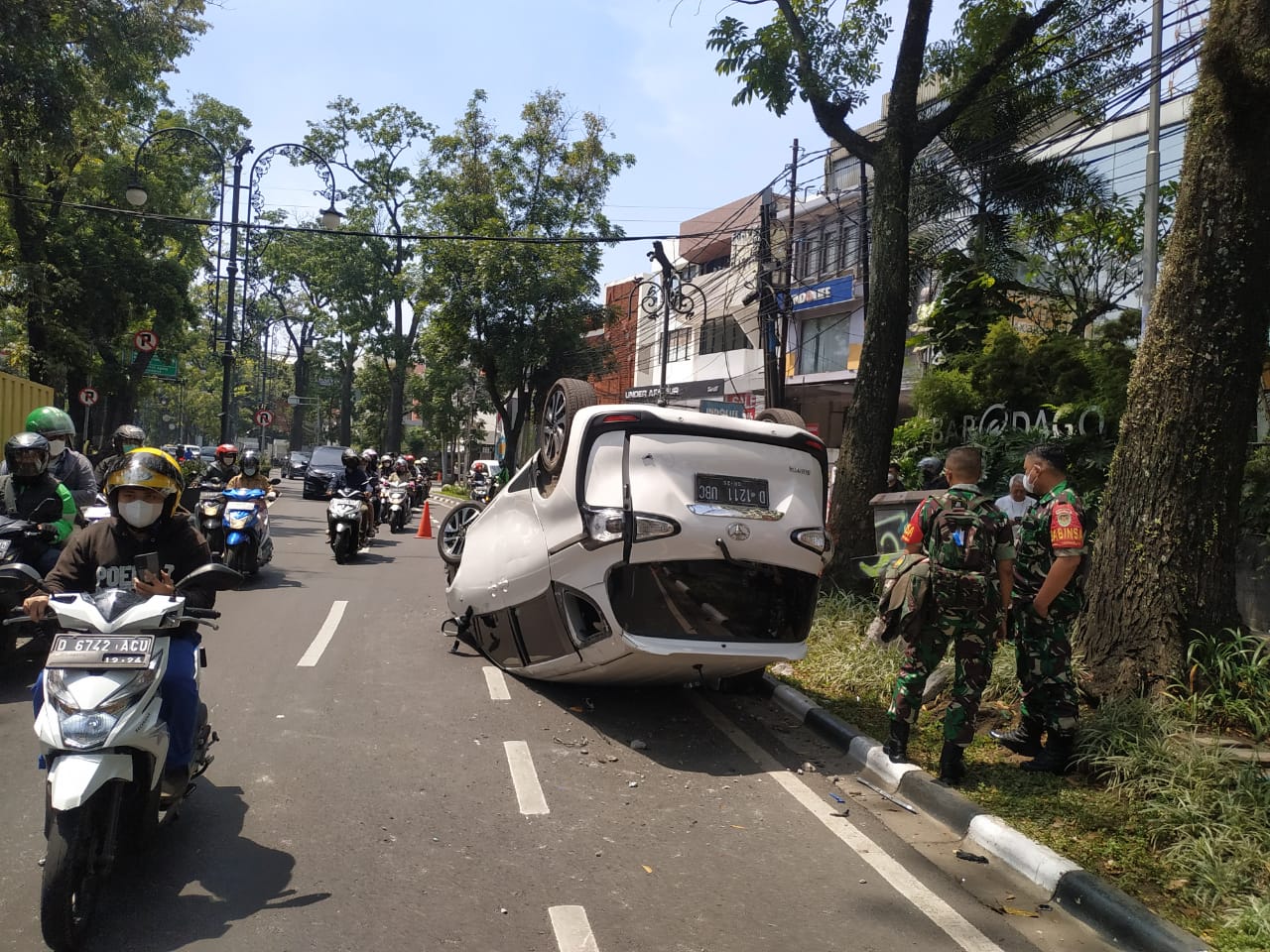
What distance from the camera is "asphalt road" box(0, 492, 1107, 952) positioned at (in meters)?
3.69

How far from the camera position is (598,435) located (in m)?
6.19

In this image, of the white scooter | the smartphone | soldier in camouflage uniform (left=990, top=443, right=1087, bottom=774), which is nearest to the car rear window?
soldier in camouflage uniform (left=990, top=443, right=1087, bottom=774)

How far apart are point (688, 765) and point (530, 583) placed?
166 centimetres

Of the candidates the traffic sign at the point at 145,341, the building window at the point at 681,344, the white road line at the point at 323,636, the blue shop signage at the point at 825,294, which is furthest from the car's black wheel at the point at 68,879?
the building window at the point at 681,344

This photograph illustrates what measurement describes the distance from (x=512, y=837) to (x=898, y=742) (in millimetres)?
2351

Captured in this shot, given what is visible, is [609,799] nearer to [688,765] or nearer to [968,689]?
[688,765]

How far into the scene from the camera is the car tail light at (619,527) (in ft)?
19.3

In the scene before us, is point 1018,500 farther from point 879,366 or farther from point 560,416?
point 560,416

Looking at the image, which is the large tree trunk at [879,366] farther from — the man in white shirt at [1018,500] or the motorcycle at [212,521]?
the motorcycle at [212,521]

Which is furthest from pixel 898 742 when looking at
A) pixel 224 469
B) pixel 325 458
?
pixel 325 458

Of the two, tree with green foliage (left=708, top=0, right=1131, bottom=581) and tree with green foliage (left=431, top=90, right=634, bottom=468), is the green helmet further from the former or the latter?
tree with green foliage (left=431, top=90, right=634, bottom=468)

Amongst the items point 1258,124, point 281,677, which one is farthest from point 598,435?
point 1258,124

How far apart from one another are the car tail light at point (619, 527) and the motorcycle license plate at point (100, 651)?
9.34 ft

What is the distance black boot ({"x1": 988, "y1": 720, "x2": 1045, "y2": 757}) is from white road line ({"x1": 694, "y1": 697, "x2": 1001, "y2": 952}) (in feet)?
4.21
